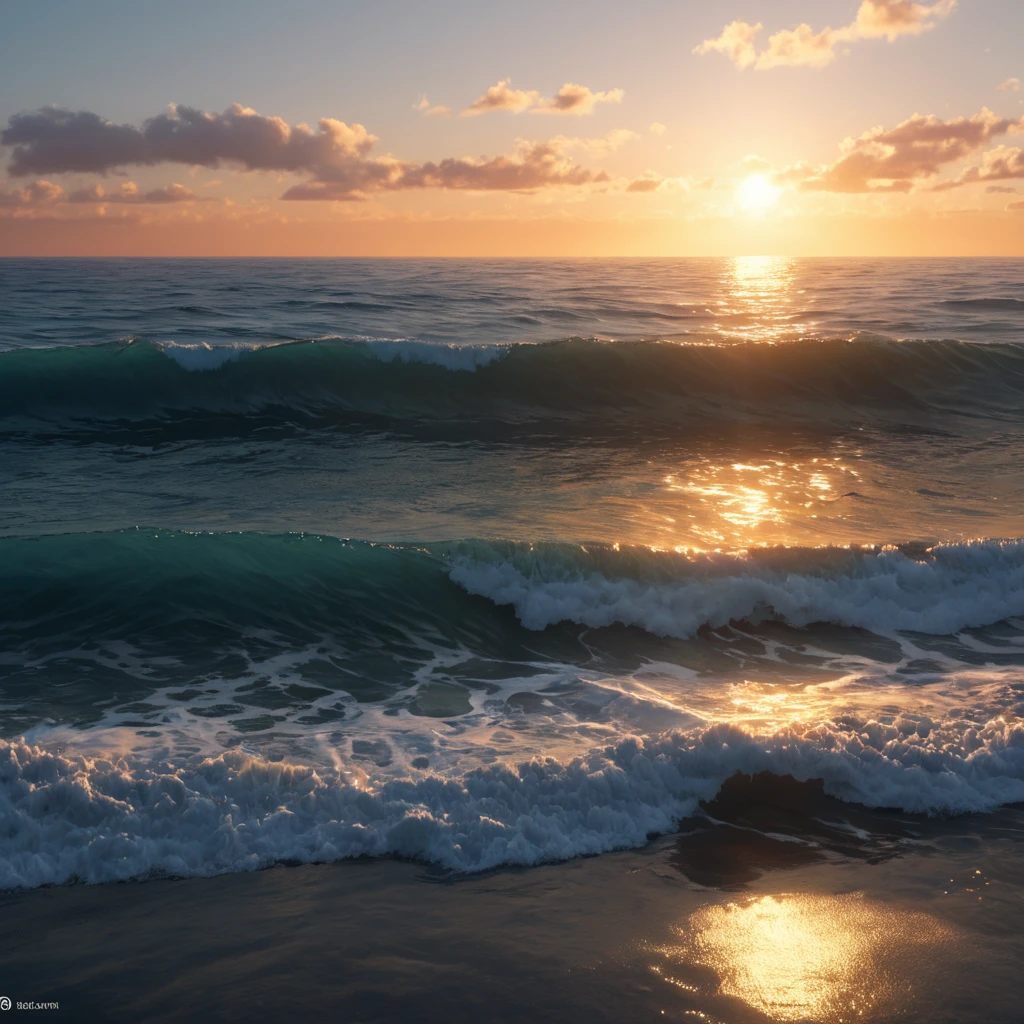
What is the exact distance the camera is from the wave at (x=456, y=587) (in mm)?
8047

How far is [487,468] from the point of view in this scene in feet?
44.0

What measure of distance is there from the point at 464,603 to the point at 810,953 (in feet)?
16.5

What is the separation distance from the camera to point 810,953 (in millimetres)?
3959

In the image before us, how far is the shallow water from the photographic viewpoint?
5066mm

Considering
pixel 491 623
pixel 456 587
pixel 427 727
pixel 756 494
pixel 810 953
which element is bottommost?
pixel 810 953

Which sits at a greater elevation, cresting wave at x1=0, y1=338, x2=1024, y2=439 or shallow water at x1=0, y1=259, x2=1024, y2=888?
cresting wave at x1=0, y1=338, x2=1024, y2=439

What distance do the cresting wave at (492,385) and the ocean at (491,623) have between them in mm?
108

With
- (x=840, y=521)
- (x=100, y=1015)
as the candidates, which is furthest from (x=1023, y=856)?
(x=840, y=521)

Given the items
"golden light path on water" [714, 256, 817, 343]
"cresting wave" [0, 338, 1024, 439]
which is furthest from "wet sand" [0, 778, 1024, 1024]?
"golden light path on water" [714, 256, 817, 343]

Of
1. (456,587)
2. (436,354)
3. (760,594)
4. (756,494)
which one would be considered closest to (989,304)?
(436,354)

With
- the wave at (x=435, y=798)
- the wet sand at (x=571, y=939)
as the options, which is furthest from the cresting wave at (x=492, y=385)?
the wet sand at (x=571, y=939)

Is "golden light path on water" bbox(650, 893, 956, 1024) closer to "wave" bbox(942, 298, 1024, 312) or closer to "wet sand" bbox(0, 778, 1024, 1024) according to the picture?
"wet sand" bbox(0, 778, 1024, 1024)

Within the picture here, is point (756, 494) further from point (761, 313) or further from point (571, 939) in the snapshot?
point (761, 313)

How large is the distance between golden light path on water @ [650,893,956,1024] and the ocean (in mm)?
39
